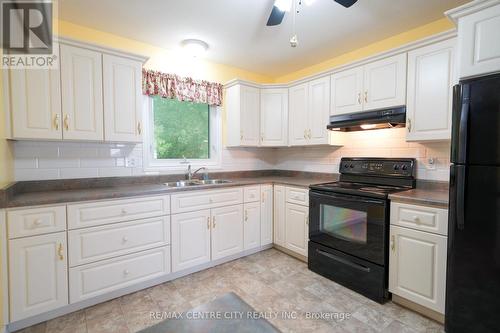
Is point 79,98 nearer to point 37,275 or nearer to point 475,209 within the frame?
point 37,275

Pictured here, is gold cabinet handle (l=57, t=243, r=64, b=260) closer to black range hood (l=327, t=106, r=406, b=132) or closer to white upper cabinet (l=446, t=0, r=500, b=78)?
black range hood (l=327, t=106, r=406, b=132)

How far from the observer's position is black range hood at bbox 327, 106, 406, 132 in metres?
2.24

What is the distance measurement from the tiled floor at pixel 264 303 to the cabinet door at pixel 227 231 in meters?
0.18

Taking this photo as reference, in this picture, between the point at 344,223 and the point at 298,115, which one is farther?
the point at 298,115

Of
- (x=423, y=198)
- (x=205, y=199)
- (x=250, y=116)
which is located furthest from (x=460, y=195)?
(x=250, y=116)

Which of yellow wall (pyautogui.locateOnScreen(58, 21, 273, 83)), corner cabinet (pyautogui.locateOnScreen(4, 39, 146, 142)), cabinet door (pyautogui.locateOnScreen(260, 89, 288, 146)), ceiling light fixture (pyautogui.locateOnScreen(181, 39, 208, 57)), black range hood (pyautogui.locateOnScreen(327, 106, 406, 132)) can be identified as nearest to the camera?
corner cabinet (pyautogui.locateOnScreen(4, 39, 146, 142))

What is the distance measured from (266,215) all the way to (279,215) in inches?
6.5

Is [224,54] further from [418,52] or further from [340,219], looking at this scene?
[340,219]

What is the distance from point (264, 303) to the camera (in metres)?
2.07

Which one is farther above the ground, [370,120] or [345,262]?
[370,120]

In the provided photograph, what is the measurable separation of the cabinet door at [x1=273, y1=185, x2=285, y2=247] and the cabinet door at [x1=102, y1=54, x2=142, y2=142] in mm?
1707

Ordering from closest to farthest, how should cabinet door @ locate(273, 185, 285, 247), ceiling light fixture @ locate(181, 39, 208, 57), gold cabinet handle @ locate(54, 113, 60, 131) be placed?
gold cabinet handle @ locate(54, 113, 60, 131) → ceiling light fixture @ locate(181, 39, 208, 57) → cabinet door @ locate(273, 185, 285, 247)

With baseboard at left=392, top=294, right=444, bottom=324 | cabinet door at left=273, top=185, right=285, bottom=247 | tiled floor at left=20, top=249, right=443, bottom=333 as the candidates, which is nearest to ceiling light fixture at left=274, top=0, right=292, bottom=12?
cabinet door at left=273, top=185, right=285, bottom=247

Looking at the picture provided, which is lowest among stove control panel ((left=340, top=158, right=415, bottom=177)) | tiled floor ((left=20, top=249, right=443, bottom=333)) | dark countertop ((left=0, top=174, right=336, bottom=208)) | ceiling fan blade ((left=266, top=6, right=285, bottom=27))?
tiled floor ((left=20, top=249, right=443, bottom=333))
